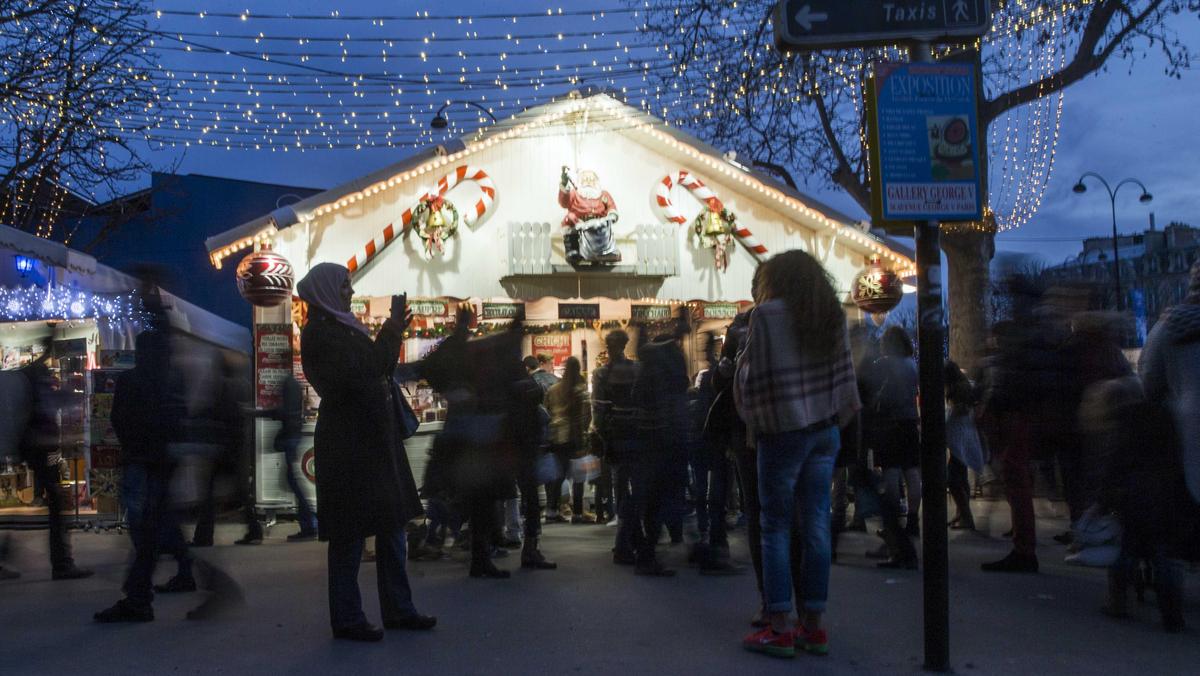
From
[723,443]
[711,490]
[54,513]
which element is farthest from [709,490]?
[54,513]

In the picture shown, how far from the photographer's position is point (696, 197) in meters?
14.4

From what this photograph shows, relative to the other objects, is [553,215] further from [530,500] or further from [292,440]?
[530,500]

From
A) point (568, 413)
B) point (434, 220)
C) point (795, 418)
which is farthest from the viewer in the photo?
point (434, 220)

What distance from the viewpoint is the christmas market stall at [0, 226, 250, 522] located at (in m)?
10.6

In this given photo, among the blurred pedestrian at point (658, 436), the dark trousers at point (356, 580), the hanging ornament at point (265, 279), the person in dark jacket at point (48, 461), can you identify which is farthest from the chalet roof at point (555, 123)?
the dark trousers at point (356, 580)

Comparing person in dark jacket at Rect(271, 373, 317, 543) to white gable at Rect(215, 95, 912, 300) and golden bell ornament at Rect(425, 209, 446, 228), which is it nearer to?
white gable at Rect(215, 95, 912, 300)

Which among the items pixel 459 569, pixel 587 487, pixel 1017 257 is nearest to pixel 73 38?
pixel 587 487

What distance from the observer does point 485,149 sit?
13695 mm

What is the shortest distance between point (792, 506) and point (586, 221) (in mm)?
9187

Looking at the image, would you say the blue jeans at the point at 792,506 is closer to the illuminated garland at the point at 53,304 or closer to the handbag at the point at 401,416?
the handbag at the point at 401,416

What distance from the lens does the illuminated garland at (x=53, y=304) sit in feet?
36.8

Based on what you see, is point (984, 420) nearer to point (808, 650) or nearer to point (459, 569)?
point (808, 650)

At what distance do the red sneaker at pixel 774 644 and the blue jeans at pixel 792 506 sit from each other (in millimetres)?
126

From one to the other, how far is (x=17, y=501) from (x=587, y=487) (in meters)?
6.88
